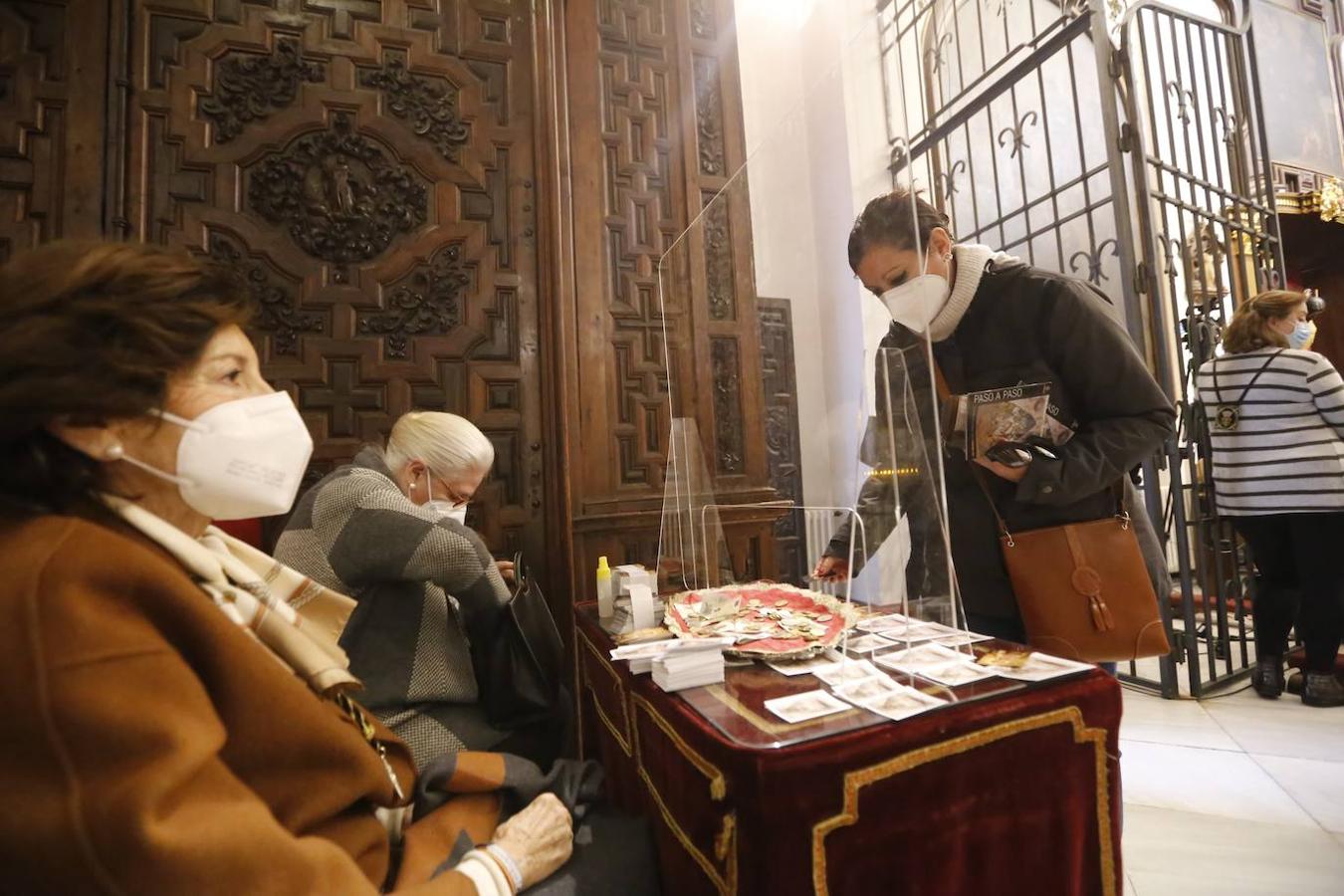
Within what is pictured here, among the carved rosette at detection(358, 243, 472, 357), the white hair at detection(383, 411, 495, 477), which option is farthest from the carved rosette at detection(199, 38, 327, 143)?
the white hair at detection(383, 411, 495, 477)

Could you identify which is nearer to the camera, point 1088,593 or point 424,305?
point 1088,593

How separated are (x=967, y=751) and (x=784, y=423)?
0.83 metres

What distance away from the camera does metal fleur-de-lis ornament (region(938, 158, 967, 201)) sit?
2.84 meters

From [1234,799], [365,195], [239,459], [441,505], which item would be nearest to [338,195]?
[365,195]

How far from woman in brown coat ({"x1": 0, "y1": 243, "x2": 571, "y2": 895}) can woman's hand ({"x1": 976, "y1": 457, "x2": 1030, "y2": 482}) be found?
1.03 meters

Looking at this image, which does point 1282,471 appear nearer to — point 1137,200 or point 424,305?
point 1137,200

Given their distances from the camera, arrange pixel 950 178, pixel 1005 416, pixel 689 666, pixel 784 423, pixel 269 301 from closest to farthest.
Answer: pixel 689 666 < pixel 1005 416 < pixel 784 423 < pixel 269 301 < pixel 950 178

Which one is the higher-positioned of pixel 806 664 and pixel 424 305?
pixel 424 305

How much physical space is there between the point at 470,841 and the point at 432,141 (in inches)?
87.4

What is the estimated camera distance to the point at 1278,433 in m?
2.39

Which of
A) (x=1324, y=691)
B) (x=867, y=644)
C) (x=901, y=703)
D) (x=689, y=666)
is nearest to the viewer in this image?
(x=901, y=703)

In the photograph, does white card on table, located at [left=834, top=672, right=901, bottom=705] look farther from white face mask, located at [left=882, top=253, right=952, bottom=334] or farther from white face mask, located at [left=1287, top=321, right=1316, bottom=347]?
white face mask, located at [left=1287, top=321, right=1316, bottom=347]

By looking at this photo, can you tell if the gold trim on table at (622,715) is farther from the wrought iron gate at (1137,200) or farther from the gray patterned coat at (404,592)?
the wrought iron gate at (1137,200)

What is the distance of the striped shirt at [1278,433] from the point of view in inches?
89.7
